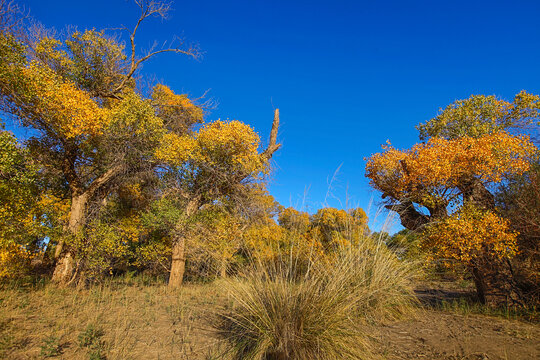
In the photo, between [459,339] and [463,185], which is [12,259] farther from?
[463,185]

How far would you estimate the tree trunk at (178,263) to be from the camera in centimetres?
977

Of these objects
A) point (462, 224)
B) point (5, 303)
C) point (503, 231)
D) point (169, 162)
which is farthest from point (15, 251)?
point (503, 231)

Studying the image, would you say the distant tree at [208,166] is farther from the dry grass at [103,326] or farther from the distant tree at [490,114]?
the distant tree at [490,114]

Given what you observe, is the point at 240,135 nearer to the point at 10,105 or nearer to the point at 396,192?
the point at 396,192

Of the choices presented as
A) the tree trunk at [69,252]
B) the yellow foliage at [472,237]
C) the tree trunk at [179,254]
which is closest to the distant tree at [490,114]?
the yellow foliage at [472,237]

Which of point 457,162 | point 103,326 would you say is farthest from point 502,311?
point 103,326

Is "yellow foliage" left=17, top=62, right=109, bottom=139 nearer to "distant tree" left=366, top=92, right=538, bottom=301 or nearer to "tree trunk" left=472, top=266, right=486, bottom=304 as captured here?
"distant tree" left=366, top=92, right=538, bottom=301

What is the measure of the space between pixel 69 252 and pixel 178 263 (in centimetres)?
340

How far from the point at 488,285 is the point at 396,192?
2.86 metres

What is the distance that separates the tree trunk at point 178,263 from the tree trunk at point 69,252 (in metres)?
3.05

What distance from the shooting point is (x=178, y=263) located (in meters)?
9.91

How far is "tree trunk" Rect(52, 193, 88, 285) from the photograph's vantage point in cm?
846

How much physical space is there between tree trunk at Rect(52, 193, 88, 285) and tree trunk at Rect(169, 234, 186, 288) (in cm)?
305

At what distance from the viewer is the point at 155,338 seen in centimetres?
406
